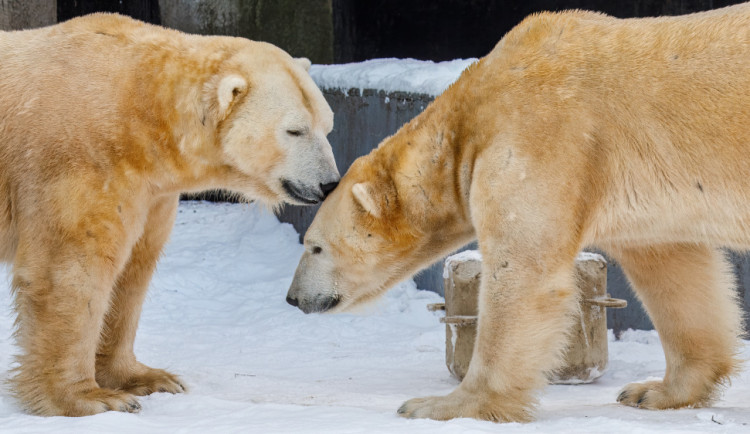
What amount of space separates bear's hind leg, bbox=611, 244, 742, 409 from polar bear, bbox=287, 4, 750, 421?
0.96 ft

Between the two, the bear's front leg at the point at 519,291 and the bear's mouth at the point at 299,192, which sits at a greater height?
the bear's mouth at the point at 299,192

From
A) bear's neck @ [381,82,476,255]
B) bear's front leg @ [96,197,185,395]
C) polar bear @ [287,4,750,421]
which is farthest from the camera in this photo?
bear's front leg @ [96,197,185,395]

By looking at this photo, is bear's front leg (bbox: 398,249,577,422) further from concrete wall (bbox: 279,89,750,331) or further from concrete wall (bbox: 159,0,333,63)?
concrete wall (bbox: 159,0,333,63)

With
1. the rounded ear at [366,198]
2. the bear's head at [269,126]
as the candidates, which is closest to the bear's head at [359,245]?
the rounded ear at [366,198]

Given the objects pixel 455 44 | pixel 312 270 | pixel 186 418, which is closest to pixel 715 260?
pixel 312 270

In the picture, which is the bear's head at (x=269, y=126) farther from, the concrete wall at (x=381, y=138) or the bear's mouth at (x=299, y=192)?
the concrete wall at (x=381, y=138)

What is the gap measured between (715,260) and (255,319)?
311 cm

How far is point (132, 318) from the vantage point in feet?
13.7

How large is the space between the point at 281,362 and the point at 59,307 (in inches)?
69.4

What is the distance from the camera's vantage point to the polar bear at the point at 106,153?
3562 millimetres

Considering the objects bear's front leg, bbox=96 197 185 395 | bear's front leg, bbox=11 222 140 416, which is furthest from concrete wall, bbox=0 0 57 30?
bear's front leg, bbox=11 222 140 416

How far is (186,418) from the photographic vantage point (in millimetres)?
3490

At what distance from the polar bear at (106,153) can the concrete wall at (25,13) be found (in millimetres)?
4040

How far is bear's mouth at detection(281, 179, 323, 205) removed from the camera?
385 cm
